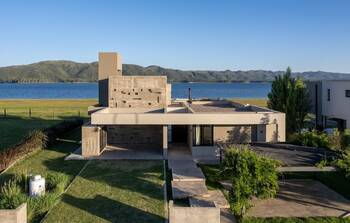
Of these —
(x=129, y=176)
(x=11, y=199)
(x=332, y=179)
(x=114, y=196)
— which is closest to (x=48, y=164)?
(x=129, y=176)

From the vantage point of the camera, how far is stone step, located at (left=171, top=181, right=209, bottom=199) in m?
15.1

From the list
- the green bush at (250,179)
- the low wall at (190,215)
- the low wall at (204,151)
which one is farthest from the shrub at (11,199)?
the low wall at (204,151)

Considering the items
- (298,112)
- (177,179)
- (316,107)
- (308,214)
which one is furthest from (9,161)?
(316,107)

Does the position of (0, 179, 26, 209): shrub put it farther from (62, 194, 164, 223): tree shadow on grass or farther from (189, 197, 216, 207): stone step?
(189, 197, 216, 207): stone step

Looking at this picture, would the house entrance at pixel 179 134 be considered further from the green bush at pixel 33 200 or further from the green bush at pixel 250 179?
the green bush at pixel 250 179

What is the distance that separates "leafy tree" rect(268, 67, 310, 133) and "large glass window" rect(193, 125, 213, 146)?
9.44m

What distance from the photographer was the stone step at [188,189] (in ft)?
49.5

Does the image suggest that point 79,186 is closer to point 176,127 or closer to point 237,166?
point 237,166

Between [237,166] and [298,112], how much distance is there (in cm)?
1938

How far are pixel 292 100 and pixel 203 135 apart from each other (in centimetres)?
1034

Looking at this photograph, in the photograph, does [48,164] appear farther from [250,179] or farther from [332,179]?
[332,179]

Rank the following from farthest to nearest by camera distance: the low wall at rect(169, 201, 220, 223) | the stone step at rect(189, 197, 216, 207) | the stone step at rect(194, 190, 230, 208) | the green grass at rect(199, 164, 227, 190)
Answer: the green grass at rect(199, 164, 227, 190)
the stone step at rect(194, 190, 230, 208)
the stone step at rect(189, 197, 216, 207)
the low wall at rect(169, 201, 220, 223)

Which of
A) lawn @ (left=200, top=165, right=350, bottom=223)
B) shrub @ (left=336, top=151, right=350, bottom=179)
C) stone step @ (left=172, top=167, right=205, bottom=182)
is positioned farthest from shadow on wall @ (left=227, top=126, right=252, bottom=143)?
shrub @ (left=336, top=151, right=350, bottom=179)

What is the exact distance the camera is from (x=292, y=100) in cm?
2997
